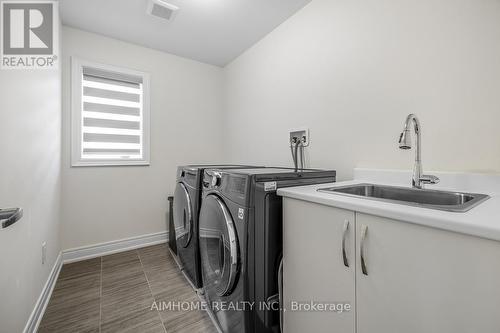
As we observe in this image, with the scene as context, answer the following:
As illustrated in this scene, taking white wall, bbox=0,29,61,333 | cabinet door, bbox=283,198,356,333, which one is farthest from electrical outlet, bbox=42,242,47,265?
cabinet door, bbox=283,198,356,333

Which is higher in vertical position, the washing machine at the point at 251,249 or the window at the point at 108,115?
→ the window at the point at 108,115

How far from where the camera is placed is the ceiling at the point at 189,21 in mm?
1853

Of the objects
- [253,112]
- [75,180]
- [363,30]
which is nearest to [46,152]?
[75,180]

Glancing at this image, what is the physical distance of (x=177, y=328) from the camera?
134cm

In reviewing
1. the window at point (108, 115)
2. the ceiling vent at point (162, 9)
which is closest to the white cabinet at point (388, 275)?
the ceiling vent at point (162, 9)

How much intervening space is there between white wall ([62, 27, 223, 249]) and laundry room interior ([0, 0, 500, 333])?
0.07 ft

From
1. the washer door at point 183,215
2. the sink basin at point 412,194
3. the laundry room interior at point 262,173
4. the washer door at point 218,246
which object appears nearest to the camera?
the laundry room interior at point 262,173

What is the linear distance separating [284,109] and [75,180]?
221 cm

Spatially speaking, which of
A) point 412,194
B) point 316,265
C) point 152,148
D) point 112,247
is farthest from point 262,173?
point 112,247

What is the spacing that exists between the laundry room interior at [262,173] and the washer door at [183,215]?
2 centimetres

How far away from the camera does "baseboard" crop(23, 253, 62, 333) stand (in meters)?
1.26

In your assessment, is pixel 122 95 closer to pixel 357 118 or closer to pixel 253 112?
pixel 253 112

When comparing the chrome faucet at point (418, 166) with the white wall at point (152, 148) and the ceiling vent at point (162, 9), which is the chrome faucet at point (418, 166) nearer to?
the ceiling vent at point (162, 9)

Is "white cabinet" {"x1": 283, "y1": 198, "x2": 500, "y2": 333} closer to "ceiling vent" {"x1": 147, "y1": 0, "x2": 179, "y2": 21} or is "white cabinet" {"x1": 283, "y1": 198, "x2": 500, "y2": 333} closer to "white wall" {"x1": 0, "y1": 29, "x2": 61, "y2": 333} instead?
"white wall" {"x1": 0, "y1": 29, "x2": 61, "y2": 333}
